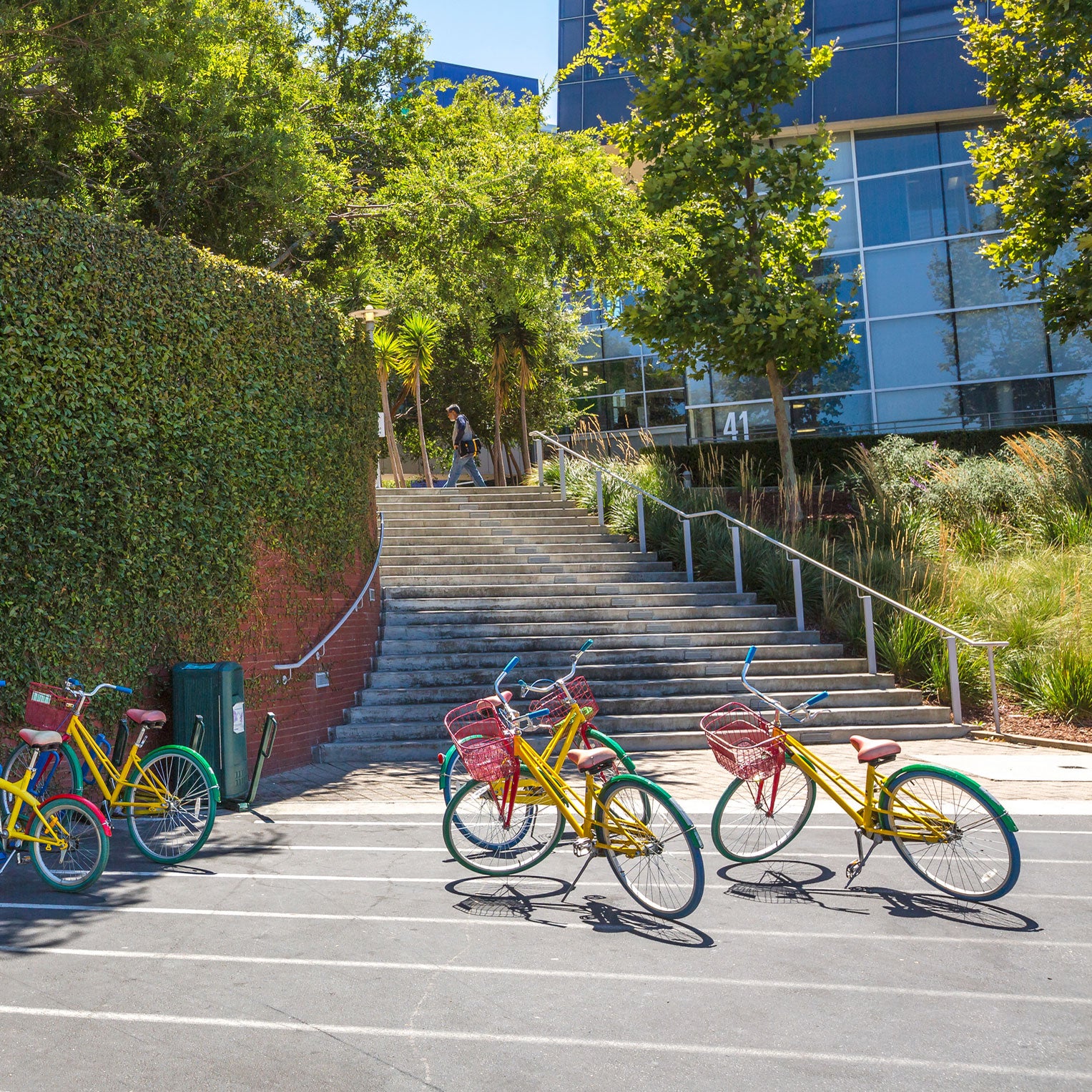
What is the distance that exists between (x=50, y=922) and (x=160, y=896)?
2.04 feet

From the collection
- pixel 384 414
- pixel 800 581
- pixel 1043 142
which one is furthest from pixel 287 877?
pixel 384 414

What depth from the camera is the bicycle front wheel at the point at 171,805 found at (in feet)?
22.9

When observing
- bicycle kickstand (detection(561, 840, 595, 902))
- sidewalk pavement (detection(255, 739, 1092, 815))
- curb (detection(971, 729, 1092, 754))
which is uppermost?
bicycle kickstand (detection(561, 840, 595, 902))

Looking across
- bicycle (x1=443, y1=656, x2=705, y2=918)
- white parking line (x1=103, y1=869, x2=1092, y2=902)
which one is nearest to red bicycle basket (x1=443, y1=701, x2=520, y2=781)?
bicycle (x1=443, y1=656, x2=705, y2=918)

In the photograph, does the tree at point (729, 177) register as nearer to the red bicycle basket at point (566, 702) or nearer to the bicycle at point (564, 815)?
the red bicycle basket at point (566, 702)

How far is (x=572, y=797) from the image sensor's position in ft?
20.1

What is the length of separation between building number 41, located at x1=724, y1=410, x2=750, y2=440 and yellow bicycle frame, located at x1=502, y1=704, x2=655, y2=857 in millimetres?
19725

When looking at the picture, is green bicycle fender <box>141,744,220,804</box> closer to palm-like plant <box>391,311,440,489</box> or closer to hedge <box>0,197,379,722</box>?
hedge <box>0,197,379,722</box>

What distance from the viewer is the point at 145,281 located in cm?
903

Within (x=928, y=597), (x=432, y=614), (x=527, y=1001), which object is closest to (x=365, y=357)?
(x=432, y=614)

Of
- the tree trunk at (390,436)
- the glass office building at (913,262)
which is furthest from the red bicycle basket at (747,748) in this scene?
the glass office building at (913,262)

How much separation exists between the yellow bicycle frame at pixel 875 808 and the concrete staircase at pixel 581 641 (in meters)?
4.86

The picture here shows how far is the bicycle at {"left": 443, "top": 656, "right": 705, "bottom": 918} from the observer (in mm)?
5617

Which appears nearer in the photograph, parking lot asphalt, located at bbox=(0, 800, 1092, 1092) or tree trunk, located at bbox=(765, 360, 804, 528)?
parking lot asphalt, located at bbox=(0, 800, 1092, 1092)
